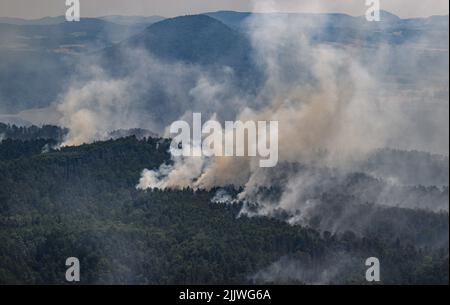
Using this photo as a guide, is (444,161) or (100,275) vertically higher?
(444,161)

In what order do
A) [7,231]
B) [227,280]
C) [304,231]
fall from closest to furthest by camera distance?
[227,280] → [304,231] → [7,231]

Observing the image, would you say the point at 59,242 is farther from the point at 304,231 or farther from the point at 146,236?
the point at 304,231

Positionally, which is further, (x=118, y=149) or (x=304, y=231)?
(x=118, y=149)

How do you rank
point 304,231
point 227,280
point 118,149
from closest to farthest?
point 227,280 → point 304,231 → point 118,149

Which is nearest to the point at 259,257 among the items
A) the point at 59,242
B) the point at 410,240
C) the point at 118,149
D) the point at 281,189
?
the point at 410,240

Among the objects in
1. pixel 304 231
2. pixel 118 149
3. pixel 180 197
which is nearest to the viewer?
pixel 304 231

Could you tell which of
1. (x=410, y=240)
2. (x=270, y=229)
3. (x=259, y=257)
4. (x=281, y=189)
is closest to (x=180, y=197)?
(x=281, y=189)
